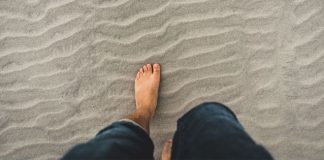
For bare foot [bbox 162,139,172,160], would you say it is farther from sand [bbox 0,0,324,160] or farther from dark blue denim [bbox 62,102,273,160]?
dark blue denim [bbox 62,102,273,160]

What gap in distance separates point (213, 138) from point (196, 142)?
2.4 inches

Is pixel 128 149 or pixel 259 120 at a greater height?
pixel 128 149

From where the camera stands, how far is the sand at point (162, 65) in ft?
5.74

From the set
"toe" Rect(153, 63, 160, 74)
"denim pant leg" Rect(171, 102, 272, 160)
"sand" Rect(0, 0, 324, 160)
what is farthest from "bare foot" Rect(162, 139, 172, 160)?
"denim pant leg" Rect(171, 102, 272, 160)

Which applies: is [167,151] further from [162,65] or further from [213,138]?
[213,138]

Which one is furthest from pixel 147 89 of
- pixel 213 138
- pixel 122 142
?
pixel 213 138

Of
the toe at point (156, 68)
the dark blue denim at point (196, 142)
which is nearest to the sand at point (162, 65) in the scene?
the toe at point (156, 68)

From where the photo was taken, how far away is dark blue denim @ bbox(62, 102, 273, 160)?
1.01 meters

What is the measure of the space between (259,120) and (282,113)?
0.12m

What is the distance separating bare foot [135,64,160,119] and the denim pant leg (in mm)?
489

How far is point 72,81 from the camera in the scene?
185 cm

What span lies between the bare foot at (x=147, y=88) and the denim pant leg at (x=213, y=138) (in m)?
0.49

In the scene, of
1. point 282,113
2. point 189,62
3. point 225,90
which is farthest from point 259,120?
point 189,62

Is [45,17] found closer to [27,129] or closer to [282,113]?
[27,129]
